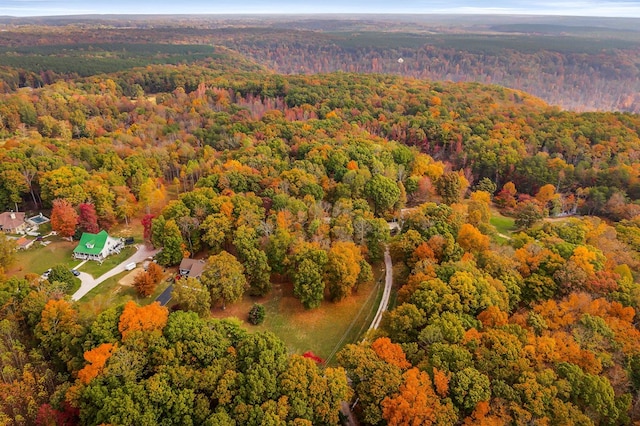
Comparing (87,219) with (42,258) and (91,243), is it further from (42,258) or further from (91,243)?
(42,258)

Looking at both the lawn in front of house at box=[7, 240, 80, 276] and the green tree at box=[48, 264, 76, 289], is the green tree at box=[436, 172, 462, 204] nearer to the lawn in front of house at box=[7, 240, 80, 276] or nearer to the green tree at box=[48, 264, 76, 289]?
the green tree at box=[48, 264, 76, 289]

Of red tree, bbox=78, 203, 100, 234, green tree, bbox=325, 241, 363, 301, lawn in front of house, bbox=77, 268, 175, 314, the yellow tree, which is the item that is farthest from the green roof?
the yellow tree

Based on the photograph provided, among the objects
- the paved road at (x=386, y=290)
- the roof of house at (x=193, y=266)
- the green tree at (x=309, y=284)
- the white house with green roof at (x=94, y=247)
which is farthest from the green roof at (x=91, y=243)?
the paved road at (x=386, y=290)

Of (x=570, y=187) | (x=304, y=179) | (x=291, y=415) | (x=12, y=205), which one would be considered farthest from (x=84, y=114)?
(x=570, y=187)

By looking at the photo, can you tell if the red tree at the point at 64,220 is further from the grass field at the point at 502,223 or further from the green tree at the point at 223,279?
the grass field at the point at 502,223

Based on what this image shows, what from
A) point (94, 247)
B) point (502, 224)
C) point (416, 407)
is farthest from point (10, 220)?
point (502, 224)

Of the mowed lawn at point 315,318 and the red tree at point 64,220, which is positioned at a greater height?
the red tree at point 64,220
